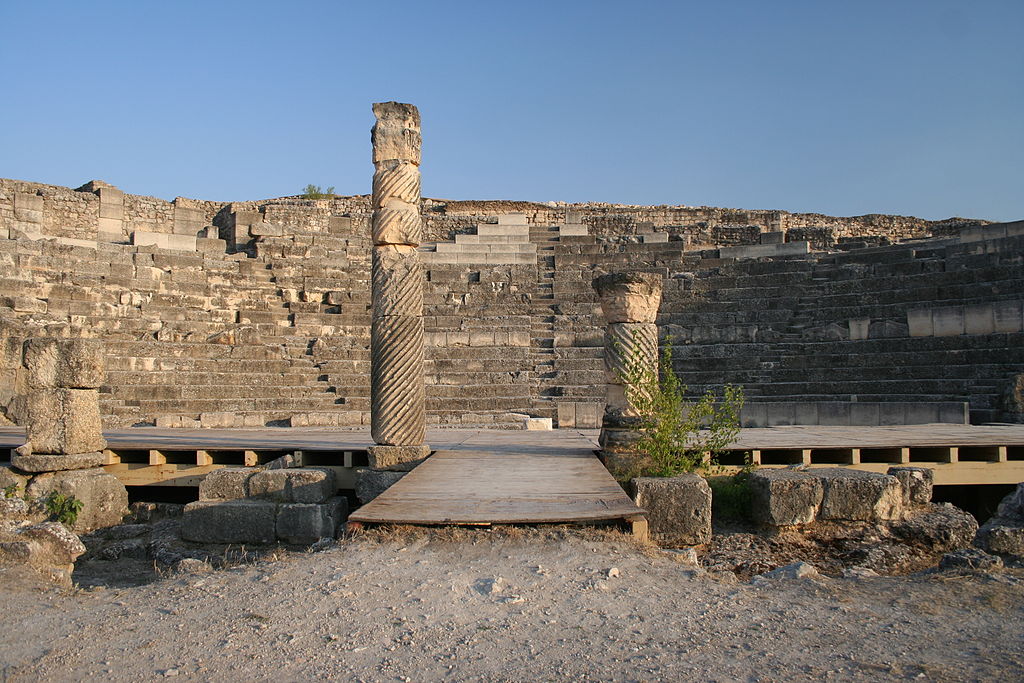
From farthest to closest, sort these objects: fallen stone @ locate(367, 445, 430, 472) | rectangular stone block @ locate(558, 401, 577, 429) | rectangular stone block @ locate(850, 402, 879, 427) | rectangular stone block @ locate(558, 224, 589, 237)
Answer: rectangular stone block @ locate(558, 224, 589, 237) → rectangular stone block @ locate(558, 401, 577, 429) → rectangular stone block @ locate(850, 402, 879, 427) → fallen stone @ locate(367, 445, 430, 472)

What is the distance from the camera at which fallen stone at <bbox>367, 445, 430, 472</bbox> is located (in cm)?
759

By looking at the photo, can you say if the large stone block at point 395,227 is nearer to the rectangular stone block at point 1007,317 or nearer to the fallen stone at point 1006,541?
the fallen stone at point 1006,541

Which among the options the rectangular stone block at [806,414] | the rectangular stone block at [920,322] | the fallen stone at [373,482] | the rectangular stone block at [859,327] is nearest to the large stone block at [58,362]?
the fallen stone at [373,482]

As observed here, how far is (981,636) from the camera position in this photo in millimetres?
3766

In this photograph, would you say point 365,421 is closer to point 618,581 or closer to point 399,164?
point 399,164

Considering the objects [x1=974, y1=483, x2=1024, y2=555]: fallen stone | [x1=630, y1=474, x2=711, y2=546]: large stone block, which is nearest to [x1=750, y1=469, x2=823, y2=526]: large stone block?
[x1=630, y1=474, x2=711, y2=546]: large stone block

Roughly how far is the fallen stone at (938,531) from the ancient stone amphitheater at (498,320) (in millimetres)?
5996

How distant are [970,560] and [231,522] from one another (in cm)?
590

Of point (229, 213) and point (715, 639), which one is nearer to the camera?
point (715, 639)

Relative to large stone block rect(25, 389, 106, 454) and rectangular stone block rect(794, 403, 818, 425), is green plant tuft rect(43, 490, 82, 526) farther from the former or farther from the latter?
rectangular stone block rect(794, 403, 818, 425)

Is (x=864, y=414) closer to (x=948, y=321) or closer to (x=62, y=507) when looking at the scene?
(x=948, y=321)

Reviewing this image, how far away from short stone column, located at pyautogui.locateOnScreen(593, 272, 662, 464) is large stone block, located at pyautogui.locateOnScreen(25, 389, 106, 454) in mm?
5324

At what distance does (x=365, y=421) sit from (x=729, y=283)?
8.35 meters

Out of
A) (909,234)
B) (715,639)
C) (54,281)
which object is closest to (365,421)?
(54,281)
